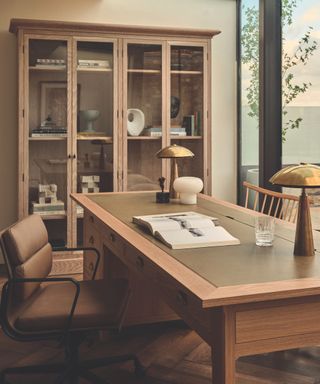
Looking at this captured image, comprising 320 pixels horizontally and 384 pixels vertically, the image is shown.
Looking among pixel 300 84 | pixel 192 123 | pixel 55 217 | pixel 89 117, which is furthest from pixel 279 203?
pixel 55 217

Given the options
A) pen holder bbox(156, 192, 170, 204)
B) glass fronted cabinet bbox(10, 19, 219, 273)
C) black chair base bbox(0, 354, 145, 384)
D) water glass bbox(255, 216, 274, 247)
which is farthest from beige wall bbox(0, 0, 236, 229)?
water glass bbox(255, 216, 274, 247)

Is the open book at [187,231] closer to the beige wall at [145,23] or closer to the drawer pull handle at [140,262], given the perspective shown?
the drawer pull handle at [140,262]

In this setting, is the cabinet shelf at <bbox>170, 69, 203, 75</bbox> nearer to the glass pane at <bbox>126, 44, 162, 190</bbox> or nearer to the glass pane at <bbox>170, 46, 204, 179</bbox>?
the glass pane at <bbox>170, 46, 204, 179</bbox>

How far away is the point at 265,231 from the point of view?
2.12 meters

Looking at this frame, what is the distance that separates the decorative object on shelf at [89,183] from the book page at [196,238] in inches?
93.4

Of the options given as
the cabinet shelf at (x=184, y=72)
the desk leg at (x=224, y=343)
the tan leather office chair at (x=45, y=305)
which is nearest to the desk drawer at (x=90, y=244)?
the tan leather office chair at (x=45, y=305)

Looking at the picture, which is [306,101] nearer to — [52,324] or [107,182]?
[107,182]

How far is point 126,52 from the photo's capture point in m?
4.54

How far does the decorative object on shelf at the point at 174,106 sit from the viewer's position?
4.73 meters

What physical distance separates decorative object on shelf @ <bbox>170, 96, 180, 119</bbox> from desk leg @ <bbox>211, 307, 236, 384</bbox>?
3.34 metres

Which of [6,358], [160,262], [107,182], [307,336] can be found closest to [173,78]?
[107,182]

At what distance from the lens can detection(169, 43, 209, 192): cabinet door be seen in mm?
4727

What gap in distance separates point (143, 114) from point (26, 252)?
8.47 ft

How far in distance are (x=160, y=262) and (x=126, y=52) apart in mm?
3035
